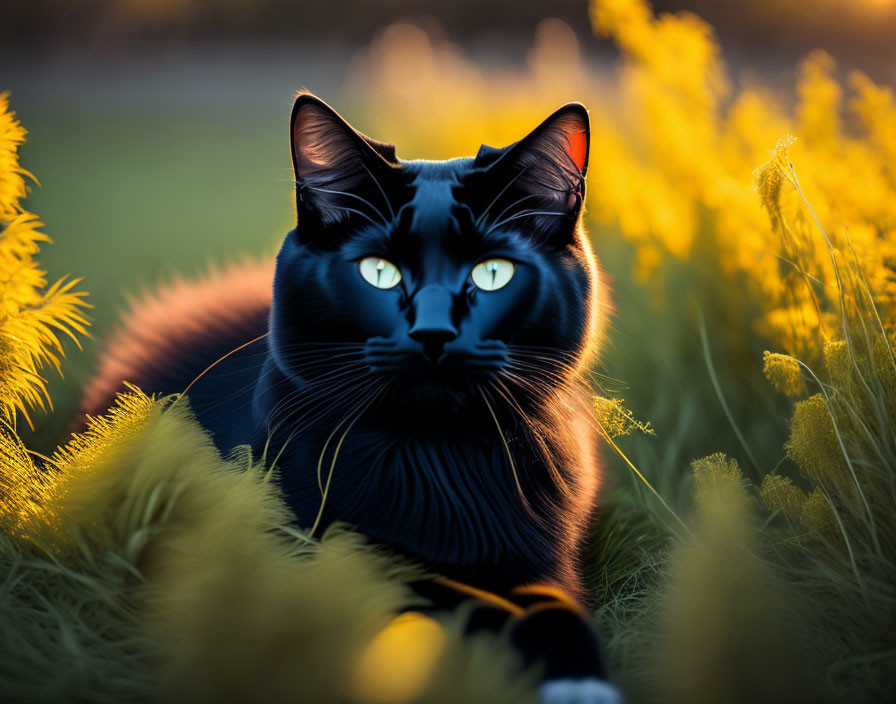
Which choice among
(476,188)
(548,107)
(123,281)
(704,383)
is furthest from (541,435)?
(123,281)

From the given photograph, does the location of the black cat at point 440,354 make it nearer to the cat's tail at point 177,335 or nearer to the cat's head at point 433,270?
the cat's head at point 433,270

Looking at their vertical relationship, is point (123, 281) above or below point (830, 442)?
below

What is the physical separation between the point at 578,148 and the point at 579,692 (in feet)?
2.39

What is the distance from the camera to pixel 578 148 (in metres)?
0.96

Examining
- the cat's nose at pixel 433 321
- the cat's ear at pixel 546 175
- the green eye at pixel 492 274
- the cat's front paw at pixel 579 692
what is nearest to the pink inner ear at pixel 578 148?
the cat's ear at pixel 546 175

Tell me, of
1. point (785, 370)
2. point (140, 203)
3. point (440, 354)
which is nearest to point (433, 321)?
point (440, 354)

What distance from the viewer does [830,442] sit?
0.90 m

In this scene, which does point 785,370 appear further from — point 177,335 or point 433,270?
point 177,335

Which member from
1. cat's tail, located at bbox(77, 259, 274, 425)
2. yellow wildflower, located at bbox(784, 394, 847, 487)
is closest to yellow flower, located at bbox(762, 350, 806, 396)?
yellow wildflower, located at bbox(784, 394, 847, 487)

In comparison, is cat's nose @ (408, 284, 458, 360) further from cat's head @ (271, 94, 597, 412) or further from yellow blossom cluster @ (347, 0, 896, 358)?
yellow blossom cluster @ (347, 0, 896, 358)

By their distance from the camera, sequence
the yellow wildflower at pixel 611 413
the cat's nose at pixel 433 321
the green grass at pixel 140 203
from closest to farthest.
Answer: the cat's nose at pixel 433 321 → the yellow wildflower at pixel 611 413 → the green grass at pixel 140 203

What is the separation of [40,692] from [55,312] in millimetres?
484

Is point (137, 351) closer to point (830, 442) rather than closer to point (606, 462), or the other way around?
point (606, 462)

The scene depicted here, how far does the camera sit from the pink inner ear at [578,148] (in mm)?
952
